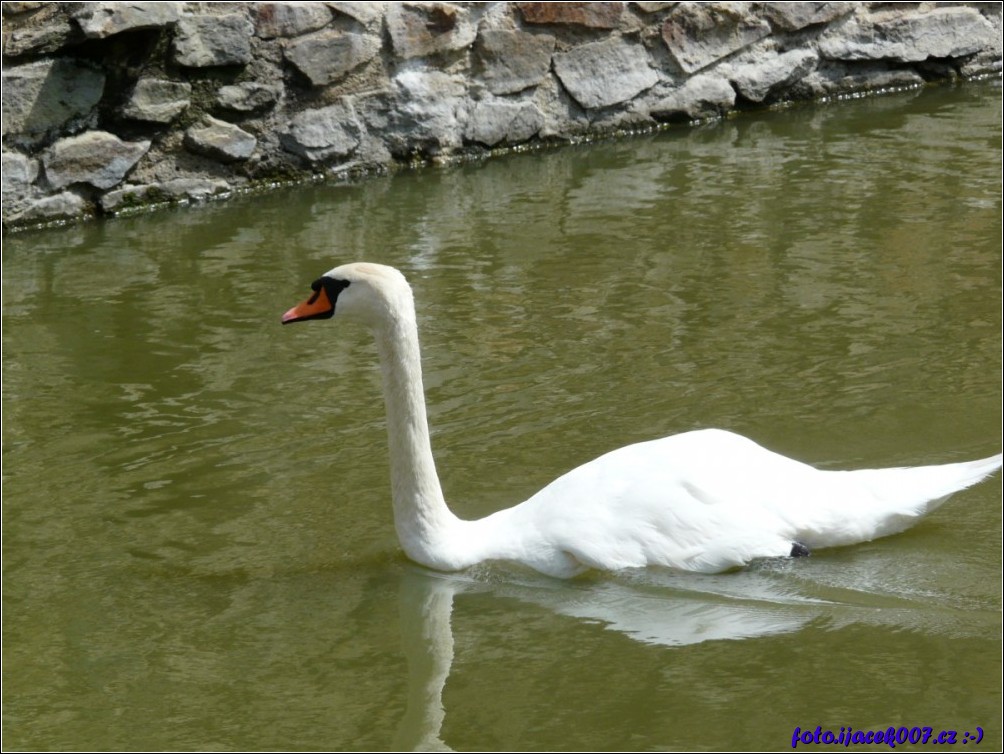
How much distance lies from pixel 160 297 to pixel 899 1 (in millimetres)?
6159

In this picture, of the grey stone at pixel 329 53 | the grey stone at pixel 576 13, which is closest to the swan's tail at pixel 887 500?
the grey stone at pixel 329 53

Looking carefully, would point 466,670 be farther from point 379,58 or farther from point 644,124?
point 644,124

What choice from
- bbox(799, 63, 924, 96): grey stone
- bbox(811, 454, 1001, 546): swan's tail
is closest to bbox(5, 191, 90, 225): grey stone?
bbox(799, 63, 924, 96): grey stone

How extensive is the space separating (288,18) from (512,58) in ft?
4.91

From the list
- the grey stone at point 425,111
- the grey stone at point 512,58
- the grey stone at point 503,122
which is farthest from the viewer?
the grey stone at point 503,122

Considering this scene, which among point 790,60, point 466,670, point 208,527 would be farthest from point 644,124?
point 466,670

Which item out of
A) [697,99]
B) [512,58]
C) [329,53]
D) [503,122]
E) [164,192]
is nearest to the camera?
[164,192]

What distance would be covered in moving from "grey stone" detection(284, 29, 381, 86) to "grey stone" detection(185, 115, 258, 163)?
553 millimetres

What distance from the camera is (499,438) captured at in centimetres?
536

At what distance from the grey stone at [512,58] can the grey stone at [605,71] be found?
128 millimetres

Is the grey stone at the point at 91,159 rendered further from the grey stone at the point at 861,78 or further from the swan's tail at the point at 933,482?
the swan's tail at the point at 933,482

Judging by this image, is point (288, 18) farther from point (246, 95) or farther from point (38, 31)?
point (38, 31)

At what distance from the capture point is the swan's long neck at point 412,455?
172 inches

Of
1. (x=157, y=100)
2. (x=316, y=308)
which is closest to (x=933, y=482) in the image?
(x=316, y=308)
